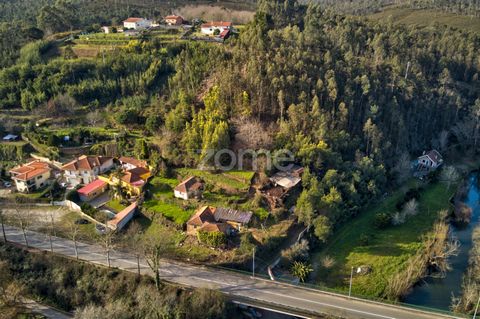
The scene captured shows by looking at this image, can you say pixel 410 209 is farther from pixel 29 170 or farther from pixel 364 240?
pixel 29 170

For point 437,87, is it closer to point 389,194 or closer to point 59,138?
point 389,194

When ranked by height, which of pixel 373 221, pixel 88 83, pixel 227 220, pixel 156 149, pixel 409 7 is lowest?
pixel 373 221

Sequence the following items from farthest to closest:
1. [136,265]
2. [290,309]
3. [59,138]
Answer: [59,138] < [136,265] < [290,309]

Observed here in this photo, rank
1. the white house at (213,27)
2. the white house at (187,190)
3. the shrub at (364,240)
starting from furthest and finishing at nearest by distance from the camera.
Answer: the white house at (213,27) < the white house at (187,190) < the shrub at (364,240)

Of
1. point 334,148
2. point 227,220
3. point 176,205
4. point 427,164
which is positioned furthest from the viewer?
point 427,164

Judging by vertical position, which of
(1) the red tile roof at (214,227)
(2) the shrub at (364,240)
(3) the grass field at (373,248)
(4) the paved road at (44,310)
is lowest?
(4) the paved road at (44,310)

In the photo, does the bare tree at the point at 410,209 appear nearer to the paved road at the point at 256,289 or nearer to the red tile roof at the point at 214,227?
the paved road at the point at 256,289

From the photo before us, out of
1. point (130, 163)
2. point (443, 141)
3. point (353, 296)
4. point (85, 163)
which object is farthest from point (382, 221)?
point (85, 163)

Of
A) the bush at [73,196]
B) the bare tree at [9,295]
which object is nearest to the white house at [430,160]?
the bush at [73,196]

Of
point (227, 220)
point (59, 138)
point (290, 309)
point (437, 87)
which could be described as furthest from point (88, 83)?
point (437, 87)
